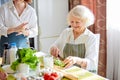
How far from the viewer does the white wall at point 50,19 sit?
3.14 m

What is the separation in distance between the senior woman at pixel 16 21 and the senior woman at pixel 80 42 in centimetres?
31

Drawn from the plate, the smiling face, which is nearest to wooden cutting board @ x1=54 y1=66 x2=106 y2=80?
the plate

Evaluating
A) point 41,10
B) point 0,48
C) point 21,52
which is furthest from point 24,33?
point 41,10

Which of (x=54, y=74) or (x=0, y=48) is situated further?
(x=0, y=48)

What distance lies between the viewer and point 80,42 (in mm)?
2146

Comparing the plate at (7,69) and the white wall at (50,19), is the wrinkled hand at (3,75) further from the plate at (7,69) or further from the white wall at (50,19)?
the white wall at (50,19)

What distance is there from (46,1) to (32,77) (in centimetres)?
174

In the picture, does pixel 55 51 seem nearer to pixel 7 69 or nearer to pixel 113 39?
pixel 7 69

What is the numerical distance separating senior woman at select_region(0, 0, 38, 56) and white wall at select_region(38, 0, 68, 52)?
70 centimetres

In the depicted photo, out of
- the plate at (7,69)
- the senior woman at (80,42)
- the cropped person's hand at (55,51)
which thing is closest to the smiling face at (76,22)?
the senior woman at (80,42)

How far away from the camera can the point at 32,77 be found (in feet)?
5.13

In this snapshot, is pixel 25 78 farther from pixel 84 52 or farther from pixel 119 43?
pixel 119 43

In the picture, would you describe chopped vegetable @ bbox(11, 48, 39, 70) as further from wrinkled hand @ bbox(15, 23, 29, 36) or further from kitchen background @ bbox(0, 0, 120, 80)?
kitchen background @ bbox(0, 0, 120, 80)

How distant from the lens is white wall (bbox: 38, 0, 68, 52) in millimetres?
3141
